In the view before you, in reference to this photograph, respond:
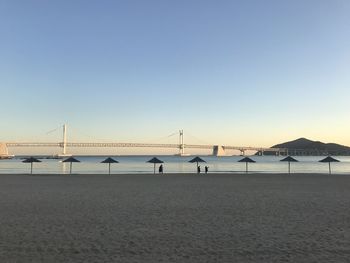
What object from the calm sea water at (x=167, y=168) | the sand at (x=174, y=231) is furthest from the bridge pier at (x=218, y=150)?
the sand at (x=174, y=231)

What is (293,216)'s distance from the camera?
36.5 feet

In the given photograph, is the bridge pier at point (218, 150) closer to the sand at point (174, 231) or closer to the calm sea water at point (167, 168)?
the calm sea water at point (167, 168)

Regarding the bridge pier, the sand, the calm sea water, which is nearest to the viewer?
the sand

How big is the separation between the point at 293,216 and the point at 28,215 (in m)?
7.31

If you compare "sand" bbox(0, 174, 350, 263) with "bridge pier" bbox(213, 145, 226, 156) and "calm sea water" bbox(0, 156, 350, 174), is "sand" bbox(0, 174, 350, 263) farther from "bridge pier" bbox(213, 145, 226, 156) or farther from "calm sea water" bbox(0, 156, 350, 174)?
"bridge pier" bbox(213, 145, 226, 156)

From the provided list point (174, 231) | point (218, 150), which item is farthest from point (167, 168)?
point (218, 150)

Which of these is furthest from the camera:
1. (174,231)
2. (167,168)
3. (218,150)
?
(218,150)

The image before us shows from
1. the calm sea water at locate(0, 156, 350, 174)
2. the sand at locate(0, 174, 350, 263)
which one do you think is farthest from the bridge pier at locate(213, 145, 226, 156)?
the sand at locate(0, 174, 350, 263)

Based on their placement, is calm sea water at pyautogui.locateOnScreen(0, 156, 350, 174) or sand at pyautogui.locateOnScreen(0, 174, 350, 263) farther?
calm sea water at pyautogui.locateOnScreen(0, 156, 350, 174)

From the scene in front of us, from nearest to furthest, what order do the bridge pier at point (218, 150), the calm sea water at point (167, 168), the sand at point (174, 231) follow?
the sand at point (174, 231)
the calm sea water at point (167, 168)
the bridge pier at point (218, 150)

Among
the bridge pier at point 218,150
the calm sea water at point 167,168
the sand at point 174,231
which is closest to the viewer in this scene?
the sand at point 174,231

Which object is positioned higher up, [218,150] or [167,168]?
[218,150]

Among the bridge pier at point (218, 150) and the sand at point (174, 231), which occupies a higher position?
the bridge pier at point (218, 150)

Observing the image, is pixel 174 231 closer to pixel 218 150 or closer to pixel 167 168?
pixel 167 168
